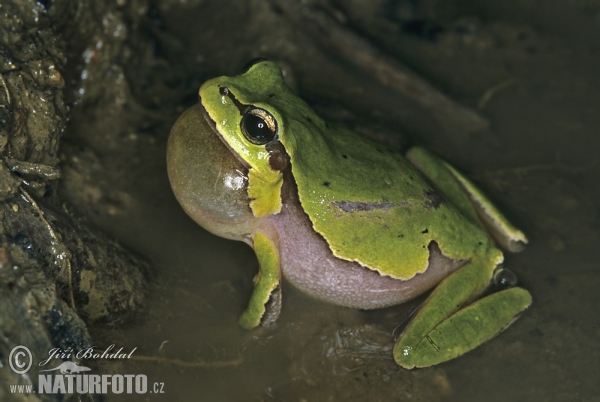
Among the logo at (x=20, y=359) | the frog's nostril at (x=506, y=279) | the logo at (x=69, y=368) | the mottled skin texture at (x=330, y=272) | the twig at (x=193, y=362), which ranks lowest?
the frog's nostril at (x=506, y=279)

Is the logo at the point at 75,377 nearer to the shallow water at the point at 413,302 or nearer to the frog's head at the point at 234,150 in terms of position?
the shallow water at the point at 413,302

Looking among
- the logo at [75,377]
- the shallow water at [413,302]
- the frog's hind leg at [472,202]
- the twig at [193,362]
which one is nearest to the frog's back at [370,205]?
the frog's hind leg at [472,202]

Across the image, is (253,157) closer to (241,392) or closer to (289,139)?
(289,139)

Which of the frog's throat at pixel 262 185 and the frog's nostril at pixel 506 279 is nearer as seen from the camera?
the frog's throat at pixel 262 185

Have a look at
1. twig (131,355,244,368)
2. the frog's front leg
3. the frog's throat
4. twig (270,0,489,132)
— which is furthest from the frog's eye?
twig (270,0,489,132)

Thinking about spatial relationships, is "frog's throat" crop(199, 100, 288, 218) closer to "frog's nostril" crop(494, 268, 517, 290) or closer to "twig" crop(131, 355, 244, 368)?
"twig" crop(131, 355, 244, 368)

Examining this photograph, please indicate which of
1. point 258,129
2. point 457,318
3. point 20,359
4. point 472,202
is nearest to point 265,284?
point 258,129

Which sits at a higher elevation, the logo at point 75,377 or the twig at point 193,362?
the logo at point 75,377
